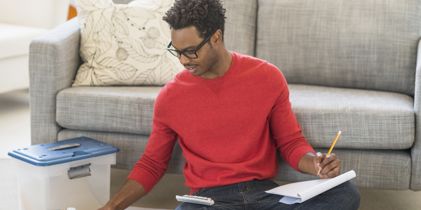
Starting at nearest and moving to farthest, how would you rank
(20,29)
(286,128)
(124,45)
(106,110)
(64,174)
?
1. (286,128)
2. (64,174)
3. (106,110)
4. (124,45)
5. (20,29)

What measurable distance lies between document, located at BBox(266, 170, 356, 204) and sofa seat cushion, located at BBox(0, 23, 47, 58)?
2102 mm

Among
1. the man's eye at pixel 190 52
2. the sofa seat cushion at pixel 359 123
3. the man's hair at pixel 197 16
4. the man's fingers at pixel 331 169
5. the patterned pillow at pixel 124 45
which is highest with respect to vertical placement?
the man's hair at pixel 197 16

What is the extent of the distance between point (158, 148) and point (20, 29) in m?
1.98

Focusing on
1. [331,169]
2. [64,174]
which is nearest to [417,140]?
[331,169]

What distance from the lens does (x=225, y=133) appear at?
7.74 feet

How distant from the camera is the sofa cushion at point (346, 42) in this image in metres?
2.93

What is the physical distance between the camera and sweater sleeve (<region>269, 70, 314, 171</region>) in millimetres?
2391

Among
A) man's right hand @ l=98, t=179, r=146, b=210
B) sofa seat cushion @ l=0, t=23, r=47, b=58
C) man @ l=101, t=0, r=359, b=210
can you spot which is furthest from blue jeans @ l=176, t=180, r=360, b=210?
sofa seat cushion @ l=0, t=23, r=47, b=58

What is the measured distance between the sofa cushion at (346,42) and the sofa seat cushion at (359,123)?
335mm

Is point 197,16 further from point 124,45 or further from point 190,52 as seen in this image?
point 124,45

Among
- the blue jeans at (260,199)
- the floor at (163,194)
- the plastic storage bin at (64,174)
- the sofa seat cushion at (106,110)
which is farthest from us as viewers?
the floor at (163,194)

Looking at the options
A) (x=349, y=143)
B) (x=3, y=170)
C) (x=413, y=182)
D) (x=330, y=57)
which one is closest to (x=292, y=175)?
(x=349, y=143)

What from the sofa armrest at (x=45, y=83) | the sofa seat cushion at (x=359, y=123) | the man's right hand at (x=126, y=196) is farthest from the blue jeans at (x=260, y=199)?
the sofa armrest at (x=45, y=83)

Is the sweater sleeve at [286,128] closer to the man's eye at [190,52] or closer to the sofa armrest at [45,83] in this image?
the man's eye at [190,52]
